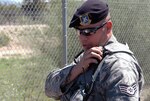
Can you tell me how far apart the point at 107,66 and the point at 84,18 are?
0.32 meters

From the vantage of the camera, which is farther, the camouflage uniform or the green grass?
the green grass

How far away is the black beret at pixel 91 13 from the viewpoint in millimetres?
2180

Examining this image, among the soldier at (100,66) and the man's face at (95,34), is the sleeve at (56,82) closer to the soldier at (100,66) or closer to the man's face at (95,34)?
the soldier at (100,66)

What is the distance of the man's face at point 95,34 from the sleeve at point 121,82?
20 centimetres

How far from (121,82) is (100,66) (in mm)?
186

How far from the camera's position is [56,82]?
248cm

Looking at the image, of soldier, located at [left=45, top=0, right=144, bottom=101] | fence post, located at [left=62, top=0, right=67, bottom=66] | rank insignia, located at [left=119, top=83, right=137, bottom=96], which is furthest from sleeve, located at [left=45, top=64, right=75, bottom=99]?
fence post, located at [left=62, top=0, right=67, bottom=66]

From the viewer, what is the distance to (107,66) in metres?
2.10

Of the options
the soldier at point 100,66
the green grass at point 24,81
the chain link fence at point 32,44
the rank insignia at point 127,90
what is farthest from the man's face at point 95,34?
the green grass at point 24,81

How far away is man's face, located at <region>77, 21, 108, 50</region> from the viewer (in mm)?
2213

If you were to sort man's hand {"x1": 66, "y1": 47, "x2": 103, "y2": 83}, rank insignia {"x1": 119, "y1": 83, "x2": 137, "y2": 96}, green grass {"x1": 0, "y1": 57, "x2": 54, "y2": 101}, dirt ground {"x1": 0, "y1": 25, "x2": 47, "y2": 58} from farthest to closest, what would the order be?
1. green grass {"x1": 0, "y1": 57, "x2": 54, "y2": 101}
2. dirt ground {"x1": 0, "y1": 25, "x2": 47, "y2": 58}
3. man's hand {"x1": 66, "y1": 47, "x2": 103, "y2": 83}
4. rank insignia {"x1": 119, "y1": 83, "x2": 137, "y2": 96}

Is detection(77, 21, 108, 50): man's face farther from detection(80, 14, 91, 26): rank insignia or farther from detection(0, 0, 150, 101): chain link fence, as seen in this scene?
detection(0, 0, 150, 101): chain link fence

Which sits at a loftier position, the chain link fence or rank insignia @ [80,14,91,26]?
rank insignia @ [80,14,91,26]

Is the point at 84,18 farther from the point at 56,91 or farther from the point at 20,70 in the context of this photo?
the point at 20,70
